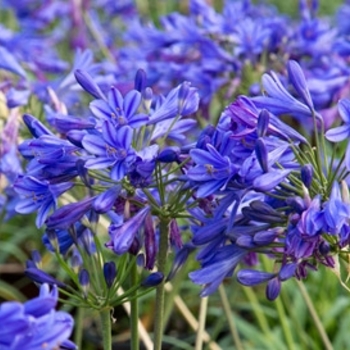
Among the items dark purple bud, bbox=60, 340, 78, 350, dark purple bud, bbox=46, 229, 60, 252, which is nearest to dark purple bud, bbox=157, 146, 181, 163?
dark purple bud, bbox=46, 229, 60, 252

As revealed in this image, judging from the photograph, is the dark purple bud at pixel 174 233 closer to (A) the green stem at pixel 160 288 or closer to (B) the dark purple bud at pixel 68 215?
(A) the green stem at pixel 160 288

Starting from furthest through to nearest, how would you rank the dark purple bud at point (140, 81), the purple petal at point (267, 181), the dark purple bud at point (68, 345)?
the dark purple bud at point (140, 81) < the purple petal at point (267, 181) < the dark purple bud at point (68, 345)

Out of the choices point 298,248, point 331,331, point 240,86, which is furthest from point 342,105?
point 331,331

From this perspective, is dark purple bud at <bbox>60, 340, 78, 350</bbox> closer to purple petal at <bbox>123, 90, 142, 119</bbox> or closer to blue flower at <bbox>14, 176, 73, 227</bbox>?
blue flower at <bbox>14, 176, 73, 227</bbox>

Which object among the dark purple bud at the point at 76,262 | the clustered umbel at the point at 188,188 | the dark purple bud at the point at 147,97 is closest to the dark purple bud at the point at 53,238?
the clustered umbel at the point at 188,188

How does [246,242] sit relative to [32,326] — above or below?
below

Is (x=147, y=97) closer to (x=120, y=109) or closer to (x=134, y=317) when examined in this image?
(x=120, y=109)

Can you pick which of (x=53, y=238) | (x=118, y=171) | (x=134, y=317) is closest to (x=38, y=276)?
(x=53, y=238)
